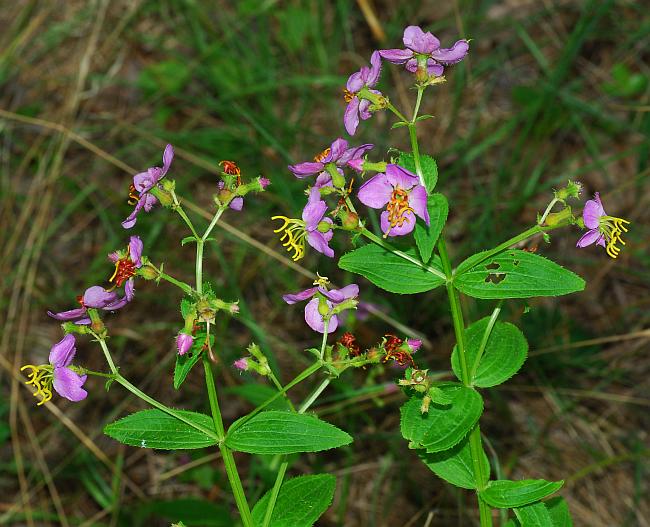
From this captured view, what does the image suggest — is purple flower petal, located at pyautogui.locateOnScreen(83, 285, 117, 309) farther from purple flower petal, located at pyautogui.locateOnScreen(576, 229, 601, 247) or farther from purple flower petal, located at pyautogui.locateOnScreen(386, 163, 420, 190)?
purple flower petal, located at pyautogui.locateOnScreen(576, 229, 601, 247)

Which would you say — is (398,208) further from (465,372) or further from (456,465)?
(456,465)

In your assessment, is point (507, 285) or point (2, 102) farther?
point (2, 102)

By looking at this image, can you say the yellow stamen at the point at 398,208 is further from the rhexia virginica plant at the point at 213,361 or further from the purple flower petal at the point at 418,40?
the purple flower petal at the point at 418,40

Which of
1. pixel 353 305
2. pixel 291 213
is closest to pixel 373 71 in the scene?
pixel 353 305

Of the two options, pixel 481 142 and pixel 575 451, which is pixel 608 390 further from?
pixel 481 142

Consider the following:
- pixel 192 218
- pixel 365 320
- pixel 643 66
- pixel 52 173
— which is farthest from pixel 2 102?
pixel 643 66

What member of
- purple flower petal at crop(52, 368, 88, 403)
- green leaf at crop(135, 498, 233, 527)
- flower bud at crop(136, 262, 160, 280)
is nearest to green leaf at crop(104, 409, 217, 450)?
purple flower petal at crop(52, 368, 88, 403)
